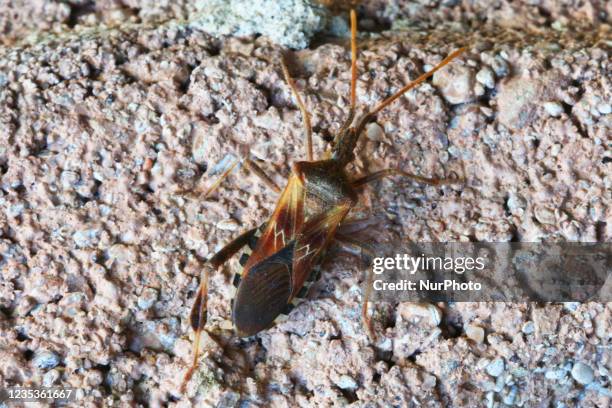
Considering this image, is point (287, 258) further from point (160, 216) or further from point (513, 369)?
point (513, 369)

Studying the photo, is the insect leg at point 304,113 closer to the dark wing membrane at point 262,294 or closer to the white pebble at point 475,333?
the dark wing membrane at point 262,294

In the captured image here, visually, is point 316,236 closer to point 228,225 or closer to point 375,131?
point 228,225

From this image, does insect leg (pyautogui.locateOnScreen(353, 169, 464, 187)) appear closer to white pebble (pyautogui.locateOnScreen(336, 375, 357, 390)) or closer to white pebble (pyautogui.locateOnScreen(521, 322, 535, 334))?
white pebble (pyautogui.locateOnScreen(521, 322, 535, 334))

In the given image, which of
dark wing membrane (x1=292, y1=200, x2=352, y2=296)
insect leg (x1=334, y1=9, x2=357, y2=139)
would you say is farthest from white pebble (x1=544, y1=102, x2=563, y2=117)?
dark wing membrane (x1=292, y1=200, x2=352, y2=296)

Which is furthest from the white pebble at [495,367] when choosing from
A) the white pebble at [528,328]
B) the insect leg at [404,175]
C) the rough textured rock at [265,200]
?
the insect leg at [404,175]

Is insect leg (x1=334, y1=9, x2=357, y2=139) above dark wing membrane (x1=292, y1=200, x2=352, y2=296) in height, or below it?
above
